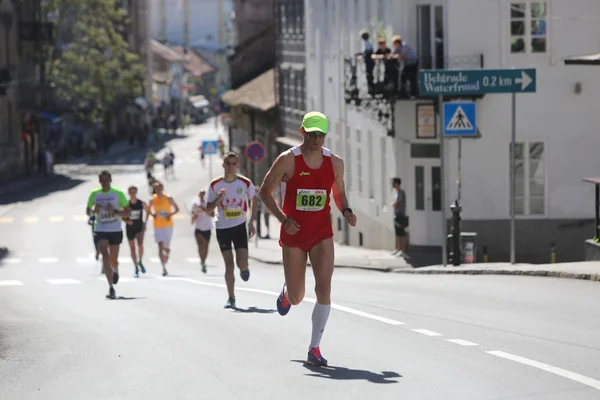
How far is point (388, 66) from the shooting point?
31141 millimetres

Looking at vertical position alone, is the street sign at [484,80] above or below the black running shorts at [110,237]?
above

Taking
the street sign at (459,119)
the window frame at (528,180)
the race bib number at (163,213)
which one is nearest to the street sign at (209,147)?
the window frame at (528,180)

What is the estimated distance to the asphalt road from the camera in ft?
31.7

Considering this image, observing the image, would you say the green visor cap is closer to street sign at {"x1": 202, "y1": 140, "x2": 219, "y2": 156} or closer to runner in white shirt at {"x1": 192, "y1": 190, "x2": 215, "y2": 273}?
runner in white shirt at {"x1": 192, "y1": 190, "x2": 215, "y2": 273}

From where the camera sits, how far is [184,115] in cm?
15625

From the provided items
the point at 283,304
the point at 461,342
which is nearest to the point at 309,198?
the point at 283,304

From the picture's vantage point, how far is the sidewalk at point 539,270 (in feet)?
60.1

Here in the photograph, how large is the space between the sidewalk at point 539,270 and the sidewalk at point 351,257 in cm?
352

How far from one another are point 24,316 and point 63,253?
22.9 metres

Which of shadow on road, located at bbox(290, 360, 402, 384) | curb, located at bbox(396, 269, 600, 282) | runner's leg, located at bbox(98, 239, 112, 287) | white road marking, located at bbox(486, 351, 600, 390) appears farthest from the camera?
runner's leg, located at bbox(98, 239, 112, 287)

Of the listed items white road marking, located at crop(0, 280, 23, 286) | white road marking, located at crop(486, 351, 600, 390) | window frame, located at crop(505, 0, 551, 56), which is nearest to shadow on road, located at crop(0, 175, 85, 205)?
window frame, located at crop(505, 0, 551, 56)

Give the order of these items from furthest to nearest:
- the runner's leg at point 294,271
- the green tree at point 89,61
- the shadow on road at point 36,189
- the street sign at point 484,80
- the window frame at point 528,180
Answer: the green tree at point 89,61 → the shadow on road at point 36,189 → the window frame at point 528,180 → the street sign at point 484,80 → the runner's leg at point 294,271

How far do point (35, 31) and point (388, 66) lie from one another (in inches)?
1881

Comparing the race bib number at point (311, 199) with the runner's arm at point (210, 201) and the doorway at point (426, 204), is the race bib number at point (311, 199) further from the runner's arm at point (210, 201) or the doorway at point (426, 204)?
the doorway at point (426, 204)
